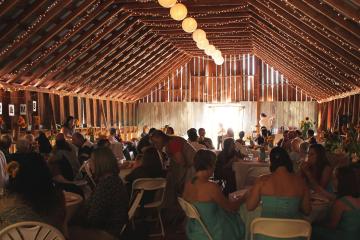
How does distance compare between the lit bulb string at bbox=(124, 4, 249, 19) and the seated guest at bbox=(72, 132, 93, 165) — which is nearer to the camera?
the seated guest at bbox=(72, 132, 93, 165)

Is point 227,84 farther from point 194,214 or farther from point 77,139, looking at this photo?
point 194,214

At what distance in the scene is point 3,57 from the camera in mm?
10898

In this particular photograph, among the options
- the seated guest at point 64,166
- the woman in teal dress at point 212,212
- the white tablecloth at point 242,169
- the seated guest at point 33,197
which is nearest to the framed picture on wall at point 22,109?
the seated guest at point 64,166

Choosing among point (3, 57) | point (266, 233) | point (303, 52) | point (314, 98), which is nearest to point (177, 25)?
point (303, 52)

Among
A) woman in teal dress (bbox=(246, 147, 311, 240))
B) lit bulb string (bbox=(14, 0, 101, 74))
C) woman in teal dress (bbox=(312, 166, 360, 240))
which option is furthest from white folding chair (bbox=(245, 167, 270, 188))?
lit bulb string (bbox=(14, 0, 101, 74))

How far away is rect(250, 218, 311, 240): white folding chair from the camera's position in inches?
136

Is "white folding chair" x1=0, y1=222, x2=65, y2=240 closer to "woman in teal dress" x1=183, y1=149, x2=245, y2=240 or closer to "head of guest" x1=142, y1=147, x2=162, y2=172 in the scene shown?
"woman in teal dress" x1=183, y1=149, x2=245, y2=240

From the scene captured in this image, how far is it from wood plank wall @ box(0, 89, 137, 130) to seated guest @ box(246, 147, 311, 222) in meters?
9.86

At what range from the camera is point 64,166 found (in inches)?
261

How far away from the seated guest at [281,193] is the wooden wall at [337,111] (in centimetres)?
1059

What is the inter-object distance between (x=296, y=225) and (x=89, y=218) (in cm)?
195

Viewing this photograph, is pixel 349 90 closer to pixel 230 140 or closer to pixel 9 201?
pixel 230 140

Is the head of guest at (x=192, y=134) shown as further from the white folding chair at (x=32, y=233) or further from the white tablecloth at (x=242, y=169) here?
the white folding chair at (x=32, y=233)

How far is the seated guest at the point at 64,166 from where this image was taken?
6.41m
